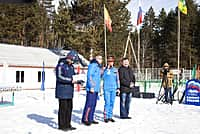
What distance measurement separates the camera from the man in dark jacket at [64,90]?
24.8ft

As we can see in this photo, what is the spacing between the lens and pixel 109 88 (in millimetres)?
8867

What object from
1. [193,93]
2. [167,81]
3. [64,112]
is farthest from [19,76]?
[64,112]

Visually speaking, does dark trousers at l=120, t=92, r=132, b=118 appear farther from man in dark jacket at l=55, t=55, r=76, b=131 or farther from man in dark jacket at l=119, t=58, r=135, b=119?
man in dark jacket at l=55, t=55, r=76, b=131

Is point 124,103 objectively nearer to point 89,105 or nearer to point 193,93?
point 89,105

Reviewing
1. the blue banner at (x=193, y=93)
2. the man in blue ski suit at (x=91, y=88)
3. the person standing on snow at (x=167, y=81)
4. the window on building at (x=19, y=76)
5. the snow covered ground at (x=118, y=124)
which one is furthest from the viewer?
the window on building at (x=19, y=76)

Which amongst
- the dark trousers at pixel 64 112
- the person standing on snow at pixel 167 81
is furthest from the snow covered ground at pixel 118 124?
the person standing on snow at pixel 167 81

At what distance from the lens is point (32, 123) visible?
867 cm

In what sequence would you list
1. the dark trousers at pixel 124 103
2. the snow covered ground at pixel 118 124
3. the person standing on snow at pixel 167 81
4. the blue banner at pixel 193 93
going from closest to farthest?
the snow covered ground at pixel 118 124 < the dark trousers at pixel 124 103 < the blue banner at pixel 193 93 < the person standing on snow at pixel 167 81

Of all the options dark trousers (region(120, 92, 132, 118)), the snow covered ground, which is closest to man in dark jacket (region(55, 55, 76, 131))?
the snow covered ground

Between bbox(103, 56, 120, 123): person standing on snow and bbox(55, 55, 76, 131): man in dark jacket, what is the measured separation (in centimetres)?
137

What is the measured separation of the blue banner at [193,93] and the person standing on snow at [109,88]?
552 centimetres

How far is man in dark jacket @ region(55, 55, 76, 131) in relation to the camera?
756cm

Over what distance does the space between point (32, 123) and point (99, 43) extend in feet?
101

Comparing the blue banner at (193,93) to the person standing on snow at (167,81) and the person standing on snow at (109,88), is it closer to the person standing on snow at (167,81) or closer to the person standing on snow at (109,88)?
the person standing on snow at (167,81)
